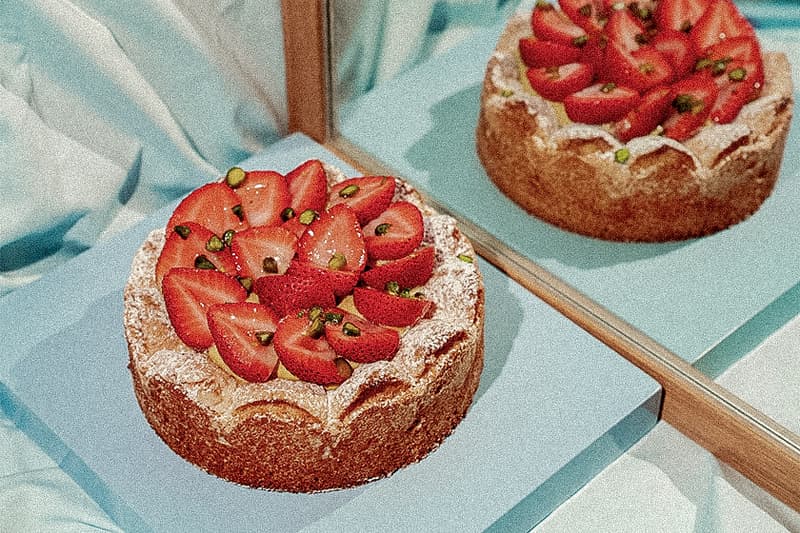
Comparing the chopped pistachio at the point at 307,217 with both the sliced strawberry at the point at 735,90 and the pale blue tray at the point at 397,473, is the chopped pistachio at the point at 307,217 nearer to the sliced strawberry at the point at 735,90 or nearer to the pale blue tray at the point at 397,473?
the pale blue tray at the point at 397,473

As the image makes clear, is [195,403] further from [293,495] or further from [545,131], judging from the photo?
[545,131]

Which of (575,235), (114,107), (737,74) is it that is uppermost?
(737,74)

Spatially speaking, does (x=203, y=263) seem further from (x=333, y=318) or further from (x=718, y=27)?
(x=718, y=27)

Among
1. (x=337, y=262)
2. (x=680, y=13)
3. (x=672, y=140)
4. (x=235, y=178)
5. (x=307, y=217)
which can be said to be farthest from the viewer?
(x=680, y=13)

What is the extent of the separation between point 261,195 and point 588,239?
744 millimetres

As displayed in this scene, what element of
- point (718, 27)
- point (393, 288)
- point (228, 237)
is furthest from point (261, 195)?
point (718, 27)

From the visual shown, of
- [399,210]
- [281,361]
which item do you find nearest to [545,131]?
[399,210]

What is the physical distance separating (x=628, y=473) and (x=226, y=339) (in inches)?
30.9

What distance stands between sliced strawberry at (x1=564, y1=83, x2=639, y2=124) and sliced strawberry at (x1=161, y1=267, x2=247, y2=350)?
85 cm

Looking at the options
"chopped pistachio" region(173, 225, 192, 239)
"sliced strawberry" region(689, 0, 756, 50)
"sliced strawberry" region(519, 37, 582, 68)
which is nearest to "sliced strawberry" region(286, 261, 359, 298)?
"chopped pistachio" region(173, 225, 192, 239)

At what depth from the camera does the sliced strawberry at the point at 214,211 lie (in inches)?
84.9

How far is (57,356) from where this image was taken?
2.23 meters

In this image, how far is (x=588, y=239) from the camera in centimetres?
253

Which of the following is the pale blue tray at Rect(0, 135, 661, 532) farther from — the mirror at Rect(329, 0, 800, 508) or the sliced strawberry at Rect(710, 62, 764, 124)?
the sliced strawberry at Rect(710, 62, 764, 124)
